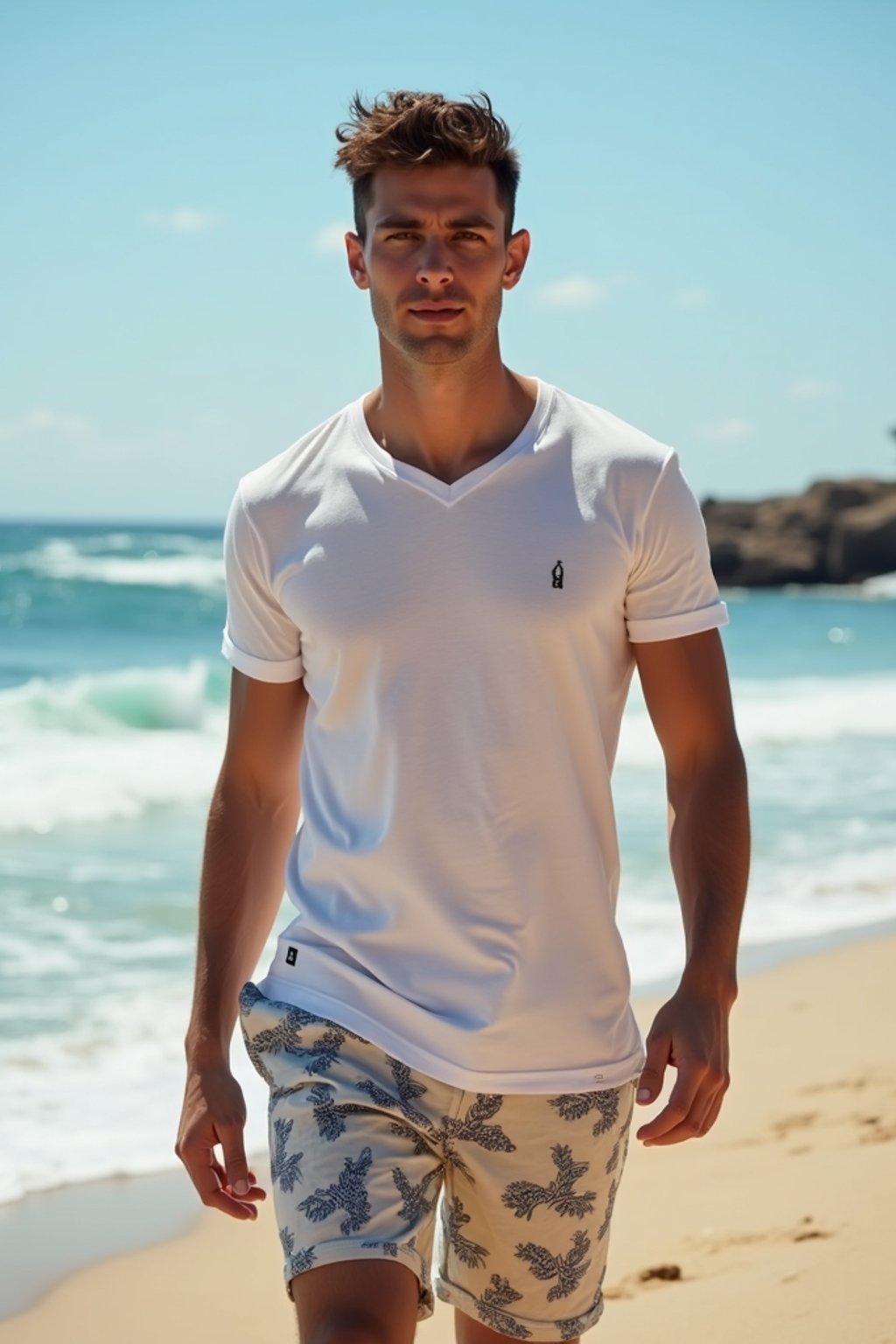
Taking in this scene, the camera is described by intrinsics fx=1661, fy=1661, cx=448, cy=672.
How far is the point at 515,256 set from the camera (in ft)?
9.55

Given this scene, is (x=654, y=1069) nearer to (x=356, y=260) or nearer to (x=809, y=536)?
(x=356, y=260)

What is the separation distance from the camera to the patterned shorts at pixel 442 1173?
2.44 m

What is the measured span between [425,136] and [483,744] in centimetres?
102

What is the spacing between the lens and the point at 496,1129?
2576mm

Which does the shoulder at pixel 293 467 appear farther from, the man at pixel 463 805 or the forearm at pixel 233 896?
the forearm at pixel 233 896

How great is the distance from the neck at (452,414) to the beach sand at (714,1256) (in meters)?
2.20

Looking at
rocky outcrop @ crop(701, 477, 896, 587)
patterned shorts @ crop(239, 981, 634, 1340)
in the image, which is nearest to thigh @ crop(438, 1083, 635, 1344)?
patterned shorts @ crop(239, 981, 634, 1340)

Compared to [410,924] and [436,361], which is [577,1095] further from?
[436,361]

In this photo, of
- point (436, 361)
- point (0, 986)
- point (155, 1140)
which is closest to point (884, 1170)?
point (155, 1140)

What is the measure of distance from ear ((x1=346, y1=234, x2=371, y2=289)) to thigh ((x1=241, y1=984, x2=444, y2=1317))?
125cm

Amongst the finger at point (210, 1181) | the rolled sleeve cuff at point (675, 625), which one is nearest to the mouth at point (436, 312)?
the rolled sleeve cuff at point (675, 625)

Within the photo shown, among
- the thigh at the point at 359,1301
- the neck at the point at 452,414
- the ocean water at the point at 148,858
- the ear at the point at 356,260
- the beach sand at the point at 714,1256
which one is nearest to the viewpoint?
the thigh at the point at 359,1301

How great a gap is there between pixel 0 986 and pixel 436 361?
195 inches

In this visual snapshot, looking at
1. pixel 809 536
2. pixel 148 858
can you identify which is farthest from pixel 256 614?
pixel 809 536
